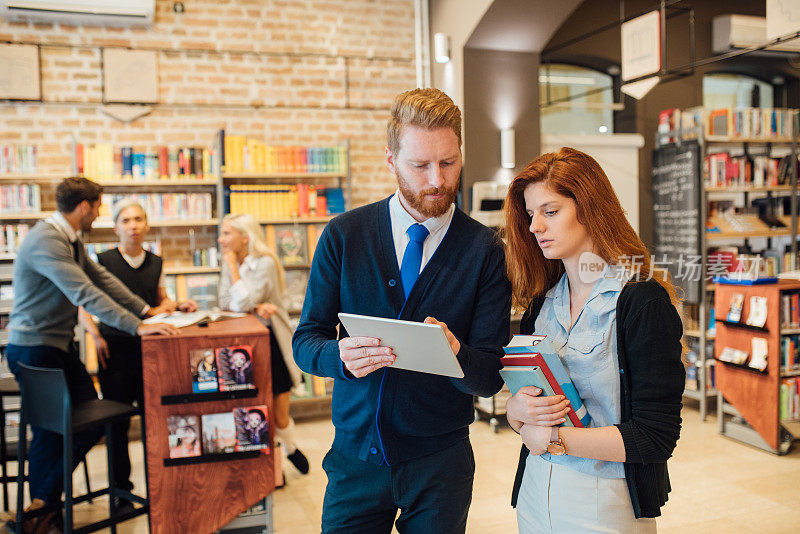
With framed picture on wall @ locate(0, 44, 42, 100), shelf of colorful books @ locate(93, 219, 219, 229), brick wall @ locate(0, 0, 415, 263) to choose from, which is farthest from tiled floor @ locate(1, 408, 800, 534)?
framed picture on wall @ locate(0, 44, 42, 100)

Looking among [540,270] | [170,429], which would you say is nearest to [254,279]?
[170,429]

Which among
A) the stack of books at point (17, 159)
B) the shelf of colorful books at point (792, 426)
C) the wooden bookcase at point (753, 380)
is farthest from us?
the stack of books at point (17, 159)

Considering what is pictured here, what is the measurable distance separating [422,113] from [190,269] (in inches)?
166

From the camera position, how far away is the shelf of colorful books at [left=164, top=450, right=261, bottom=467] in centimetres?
283

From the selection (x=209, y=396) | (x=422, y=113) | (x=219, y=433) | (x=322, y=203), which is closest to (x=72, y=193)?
(x=209, y=396)

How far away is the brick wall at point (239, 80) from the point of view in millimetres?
5406

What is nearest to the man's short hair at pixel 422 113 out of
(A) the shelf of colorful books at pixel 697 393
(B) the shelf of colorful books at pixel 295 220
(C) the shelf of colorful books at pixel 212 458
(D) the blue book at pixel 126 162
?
(C) the shelf of colorful books at pixel 212 458

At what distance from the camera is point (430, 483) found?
5.45ft

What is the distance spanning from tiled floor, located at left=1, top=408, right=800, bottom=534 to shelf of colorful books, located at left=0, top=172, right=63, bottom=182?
86.2 inches

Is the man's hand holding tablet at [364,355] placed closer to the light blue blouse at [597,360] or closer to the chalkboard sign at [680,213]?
the light blue blouse at [597,360]

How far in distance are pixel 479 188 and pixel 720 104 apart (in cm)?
454

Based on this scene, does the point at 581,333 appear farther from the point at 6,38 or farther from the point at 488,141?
the point at 6,38

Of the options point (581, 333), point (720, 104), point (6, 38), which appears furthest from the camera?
point (720, 104)

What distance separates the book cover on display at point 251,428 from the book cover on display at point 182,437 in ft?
0.60
